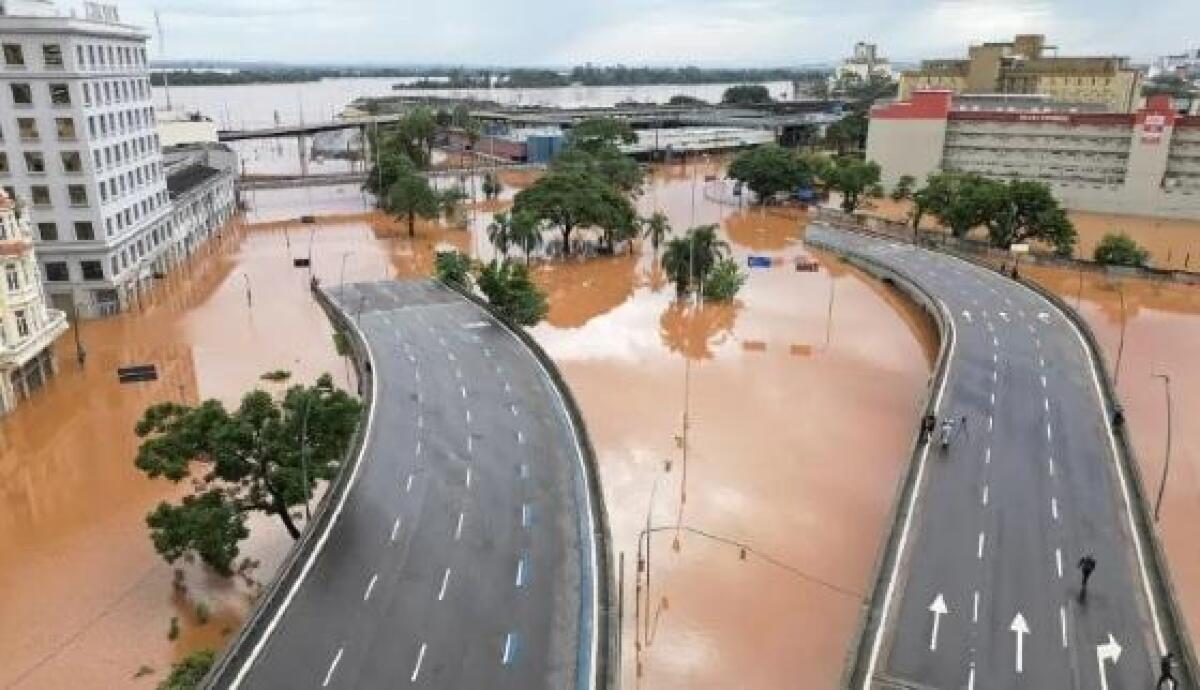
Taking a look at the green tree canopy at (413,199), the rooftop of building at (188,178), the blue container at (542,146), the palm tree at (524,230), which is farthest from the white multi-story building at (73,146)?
the blue container at (542,146)

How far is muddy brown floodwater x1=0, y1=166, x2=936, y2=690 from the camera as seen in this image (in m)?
31.7

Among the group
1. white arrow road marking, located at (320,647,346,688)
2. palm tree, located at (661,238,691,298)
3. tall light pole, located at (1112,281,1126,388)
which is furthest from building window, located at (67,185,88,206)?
tall light pole, located at (1112,281,1126,388)

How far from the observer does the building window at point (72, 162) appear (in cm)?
6494

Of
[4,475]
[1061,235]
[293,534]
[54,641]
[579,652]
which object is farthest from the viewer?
[1061,235]

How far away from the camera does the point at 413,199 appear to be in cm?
9850

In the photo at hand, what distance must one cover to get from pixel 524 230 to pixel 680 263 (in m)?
18.1

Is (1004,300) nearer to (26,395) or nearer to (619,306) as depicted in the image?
(619,306)

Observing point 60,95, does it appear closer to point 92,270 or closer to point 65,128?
point 65,128

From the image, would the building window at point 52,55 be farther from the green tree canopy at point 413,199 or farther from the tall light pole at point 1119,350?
the tall light pole at point 1119,350

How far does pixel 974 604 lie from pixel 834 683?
543 centimetres

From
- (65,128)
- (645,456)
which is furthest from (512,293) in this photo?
(65,128)

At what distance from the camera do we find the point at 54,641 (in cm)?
3148

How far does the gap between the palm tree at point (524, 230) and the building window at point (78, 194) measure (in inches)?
1433

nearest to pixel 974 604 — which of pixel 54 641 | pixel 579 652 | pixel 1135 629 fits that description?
pixel 1135 629
